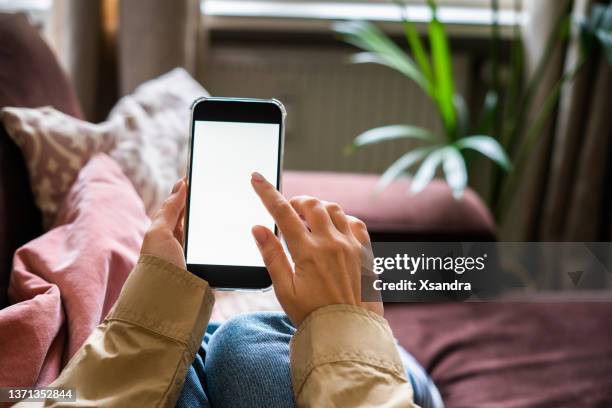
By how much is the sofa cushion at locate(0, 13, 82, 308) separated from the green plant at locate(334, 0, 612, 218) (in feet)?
2.25

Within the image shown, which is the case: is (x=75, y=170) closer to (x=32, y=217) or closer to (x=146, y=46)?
(x=32, y=217)

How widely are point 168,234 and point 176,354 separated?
0.32ft

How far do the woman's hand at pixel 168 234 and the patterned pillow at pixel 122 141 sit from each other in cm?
43

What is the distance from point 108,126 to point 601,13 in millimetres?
1226

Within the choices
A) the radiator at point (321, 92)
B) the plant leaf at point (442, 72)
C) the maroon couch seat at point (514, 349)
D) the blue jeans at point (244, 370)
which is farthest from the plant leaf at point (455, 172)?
the blue jeans at point (244, 370)

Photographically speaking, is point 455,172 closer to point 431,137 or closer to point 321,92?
point 431,137

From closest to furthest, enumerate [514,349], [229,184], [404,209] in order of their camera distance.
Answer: [229,184] → [514,349] → [404,209]

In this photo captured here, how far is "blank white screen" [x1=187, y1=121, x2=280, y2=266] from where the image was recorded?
66 centimetres

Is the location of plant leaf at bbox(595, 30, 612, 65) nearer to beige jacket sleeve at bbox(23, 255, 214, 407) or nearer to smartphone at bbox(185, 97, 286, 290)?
smartphone at bbox(185, 97, 286, 290)

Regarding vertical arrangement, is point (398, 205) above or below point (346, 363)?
below

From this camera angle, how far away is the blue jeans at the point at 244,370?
0.57 meters

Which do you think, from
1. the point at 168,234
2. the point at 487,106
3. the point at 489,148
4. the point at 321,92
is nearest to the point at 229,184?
the point at 168,234

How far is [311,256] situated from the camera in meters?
0.53

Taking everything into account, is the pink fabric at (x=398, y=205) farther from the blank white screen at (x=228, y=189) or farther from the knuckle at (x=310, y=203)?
the knuckle at (x=310, y=203)
